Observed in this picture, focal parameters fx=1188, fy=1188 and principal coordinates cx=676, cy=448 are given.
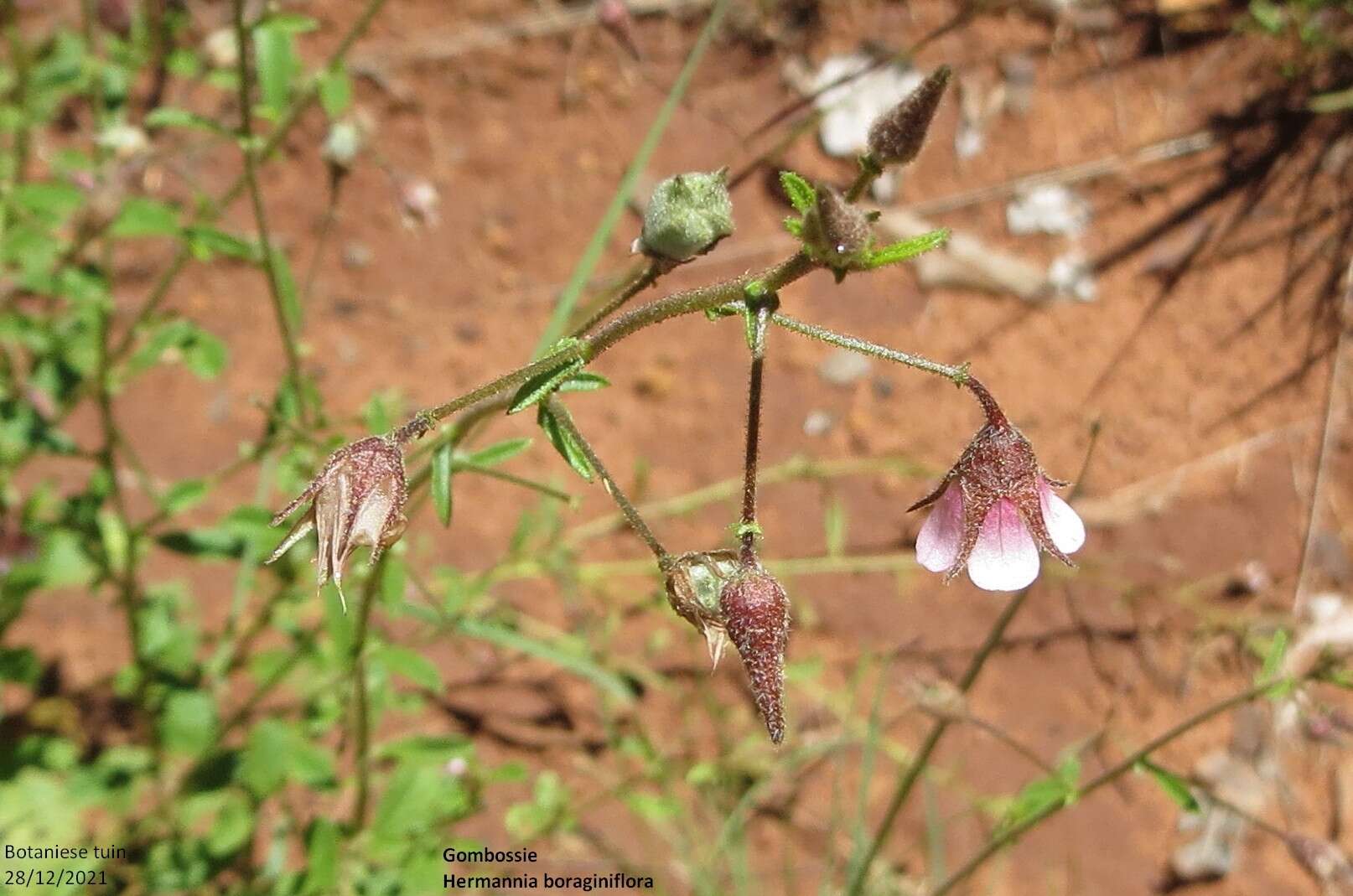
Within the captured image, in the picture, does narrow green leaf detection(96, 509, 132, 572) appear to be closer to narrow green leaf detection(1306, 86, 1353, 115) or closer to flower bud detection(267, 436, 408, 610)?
flower bud detection(267, 436, 408, 610)

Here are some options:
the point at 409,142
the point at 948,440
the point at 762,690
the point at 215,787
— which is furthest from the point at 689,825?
the point at 409,142

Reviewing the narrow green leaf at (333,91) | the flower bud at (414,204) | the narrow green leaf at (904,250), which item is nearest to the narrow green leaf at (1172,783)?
the narrow green leaf at (904,250)

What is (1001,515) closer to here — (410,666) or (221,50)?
(410,666)

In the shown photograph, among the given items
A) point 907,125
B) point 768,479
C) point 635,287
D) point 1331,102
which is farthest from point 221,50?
point 1331,102

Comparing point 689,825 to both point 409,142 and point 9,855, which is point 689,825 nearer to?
point 9,855

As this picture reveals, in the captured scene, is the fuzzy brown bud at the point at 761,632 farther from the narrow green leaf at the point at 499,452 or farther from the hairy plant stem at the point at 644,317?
the narrow green leaf at the point at 499,452
